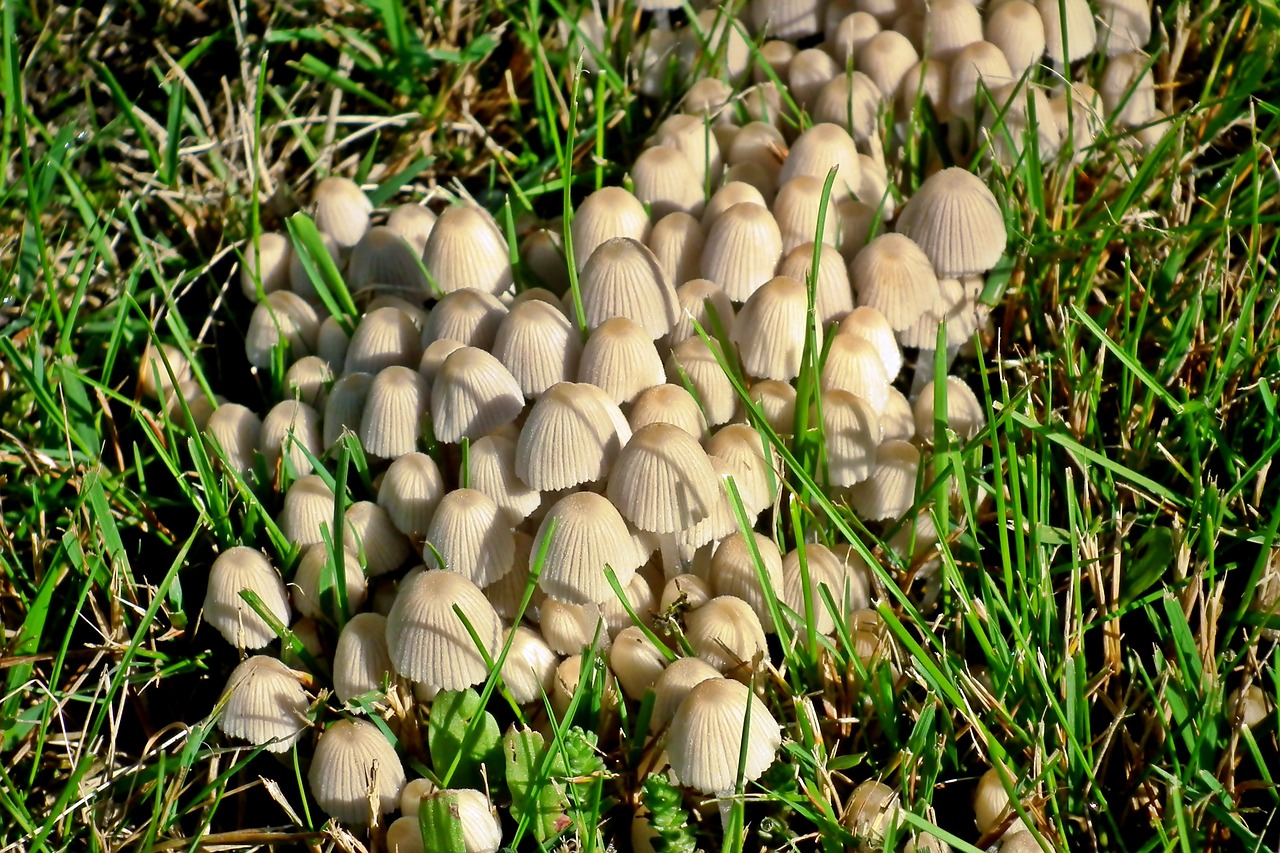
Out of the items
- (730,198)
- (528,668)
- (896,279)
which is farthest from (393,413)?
(896,279)


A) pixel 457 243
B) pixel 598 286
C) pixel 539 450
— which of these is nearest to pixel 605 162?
pixel 457 243

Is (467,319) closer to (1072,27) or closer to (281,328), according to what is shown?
(281,328)

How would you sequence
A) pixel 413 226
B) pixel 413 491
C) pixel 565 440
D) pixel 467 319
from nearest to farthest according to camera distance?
pixel 565 440 → pixel 413 491 → pixel 467 319 → pixel 413 226

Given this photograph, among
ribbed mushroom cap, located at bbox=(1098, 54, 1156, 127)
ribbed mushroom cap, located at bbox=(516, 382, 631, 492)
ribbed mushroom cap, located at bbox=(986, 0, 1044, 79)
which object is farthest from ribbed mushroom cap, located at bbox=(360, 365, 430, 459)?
ribbed mushroom cap, located at bbox=(1098, 54, 1156, 127)

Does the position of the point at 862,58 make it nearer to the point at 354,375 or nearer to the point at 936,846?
the point at 354,375

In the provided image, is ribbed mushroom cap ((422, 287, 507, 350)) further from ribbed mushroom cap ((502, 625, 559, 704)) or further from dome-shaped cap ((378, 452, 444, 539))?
ribbed mushroom cap ((502, 625, 559, 704))

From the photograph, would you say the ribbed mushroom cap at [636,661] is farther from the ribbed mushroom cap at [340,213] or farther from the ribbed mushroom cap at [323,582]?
the ribbed mushroom cap at [340,213]

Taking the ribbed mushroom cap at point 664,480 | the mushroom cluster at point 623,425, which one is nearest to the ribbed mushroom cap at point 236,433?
the mushroom cluster at point 623,425
